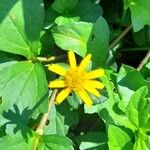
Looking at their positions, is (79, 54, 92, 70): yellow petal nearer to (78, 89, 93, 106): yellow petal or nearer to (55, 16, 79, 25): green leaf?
(78, 89, 93, 106): yellow petal

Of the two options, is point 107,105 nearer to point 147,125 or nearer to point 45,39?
point 147,125

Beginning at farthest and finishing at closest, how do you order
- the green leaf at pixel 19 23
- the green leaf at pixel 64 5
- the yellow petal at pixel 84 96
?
the green leaf at pixel 64 5, the green leaf at pixel 19 23, the yellow petal at pixel 84 96

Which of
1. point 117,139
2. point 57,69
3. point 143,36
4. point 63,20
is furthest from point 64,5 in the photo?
point 117,139

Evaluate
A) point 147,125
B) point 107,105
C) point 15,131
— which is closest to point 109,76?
point 107,105

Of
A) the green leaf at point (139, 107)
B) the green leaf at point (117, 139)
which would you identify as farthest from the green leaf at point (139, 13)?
the green leaf at point (117, 139)

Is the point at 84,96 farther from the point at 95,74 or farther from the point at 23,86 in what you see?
the point at 23,86

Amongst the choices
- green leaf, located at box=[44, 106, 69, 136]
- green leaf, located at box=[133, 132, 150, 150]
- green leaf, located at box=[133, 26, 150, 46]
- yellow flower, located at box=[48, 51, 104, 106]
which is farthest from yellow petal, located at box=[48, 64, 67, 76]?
green leaf, located at box=[133, 26, 150, 46]

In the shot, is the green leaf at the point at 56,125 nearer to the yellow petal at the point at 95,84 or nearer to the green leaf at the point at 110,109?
the green leaf at the point at 110,109
